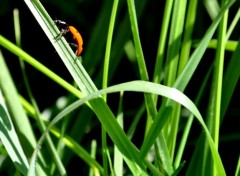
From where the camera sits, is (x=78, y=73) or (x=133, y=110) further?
(x=133, y=110)

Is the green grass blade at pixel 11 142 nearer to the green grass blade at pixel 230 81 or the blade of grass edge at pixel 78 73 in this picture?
the blade of grass edge at pixel 78 73

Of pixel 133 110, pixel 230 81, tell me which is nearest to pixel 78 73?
pixel 230 81

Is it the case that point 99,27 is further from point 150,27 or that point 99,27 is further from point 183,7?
point 183,7

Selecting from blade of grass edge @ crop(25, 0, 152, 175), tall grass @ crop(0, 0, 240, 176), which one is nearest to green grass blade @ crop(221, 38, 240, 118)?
tall grass @ crop(0, 0, 240, 176)

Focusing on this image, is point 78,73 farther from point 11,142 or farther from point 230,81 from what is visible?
point 230,81

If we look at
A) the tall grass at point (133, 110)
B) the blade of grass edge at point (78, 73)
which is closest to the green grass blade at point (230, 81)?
the tall grass at point (133, 110)

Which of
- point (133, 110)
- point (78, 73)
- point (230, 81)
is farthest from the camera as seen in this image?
point (133, 110)

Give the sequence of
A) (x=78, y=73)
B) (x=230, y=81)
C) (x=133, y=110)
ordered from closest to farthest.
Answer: (x=78, y=73)
(x=230, y=81)
(x=133, y=110)

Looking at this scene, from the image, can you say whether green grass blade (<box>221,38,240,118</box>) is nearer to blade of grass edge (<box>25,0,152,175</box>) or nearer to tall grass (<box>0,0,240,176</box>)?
tall grass (<box>0,0,240,176</box>)

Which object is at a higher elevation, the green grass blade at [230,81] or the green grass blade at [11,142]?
the green grass blade at [11,142]

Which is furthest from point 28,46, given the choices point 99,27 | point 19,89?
point 99,27

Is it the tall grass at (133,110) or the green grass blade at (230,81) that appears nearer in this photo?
the tall grass at (133,110)
